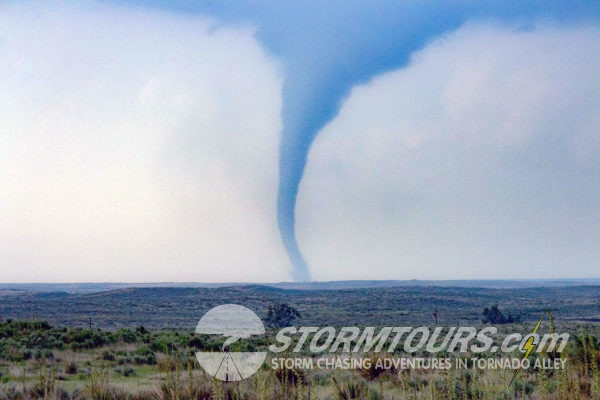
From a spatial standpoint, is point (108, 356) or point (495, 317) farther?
point (495, 317)

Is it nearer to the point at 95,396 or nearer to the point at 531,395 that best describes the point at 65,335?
the point at 95,396

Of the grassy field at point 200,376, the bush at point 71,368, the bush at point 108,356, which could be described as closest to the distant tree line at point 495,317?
the grassy field at point 200,376

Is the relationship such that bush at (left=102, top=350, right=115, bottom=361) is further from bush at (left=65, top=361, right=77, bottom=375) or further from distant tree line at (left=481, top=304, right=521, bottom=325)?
distant tree line at (left=481, top=304, right=521, bottom=325)

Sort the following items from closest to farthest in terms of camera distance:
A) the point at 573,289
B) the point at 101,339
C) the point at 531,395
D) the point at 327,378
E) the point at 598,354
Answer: the point at 531,395 < the point at 598,354 < the point at 327,378 < the point at 101,339 < the point at 573,289

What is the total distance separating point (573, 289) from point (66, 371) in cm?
15549

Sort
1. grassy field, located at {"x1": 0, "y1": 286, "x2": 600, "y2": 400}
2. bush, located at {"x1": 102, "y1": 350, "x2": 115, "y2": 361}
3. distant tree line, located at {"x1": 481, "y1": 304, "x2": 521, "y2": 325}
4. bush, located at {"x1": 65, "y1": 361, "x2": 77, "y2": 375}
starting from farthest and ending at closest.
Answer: distant tree line, located at {"x1": 481, "y1": 304, "x2": 521, "y2": 325}
bush, located at {"x1": 102, "y1": 350, "x2": 115, "y2": 361}
bush, located at {"x1": 65, "y1": 361, "x2": 77, "y2": 375}
grassy field, located at {"x1": 0, "y1": 286, "x2": 600, "y2": 400}

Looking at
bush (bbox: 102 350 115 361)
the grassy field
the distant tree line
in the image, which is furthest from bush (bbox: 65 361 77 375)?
the distant tree line

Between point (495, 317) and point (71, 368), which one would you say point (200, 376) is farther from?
point (495, 317)

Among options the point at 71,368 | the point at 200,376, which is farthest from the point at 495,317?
the point at 200,376

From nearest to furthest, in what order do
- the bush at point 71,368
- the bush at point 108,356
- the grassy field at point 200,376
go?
the grassy field at point 200,376, the bush at point 71,368, the bush at point 108,356

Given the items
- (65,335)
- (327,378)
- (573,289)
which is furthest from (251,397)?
(573,289)

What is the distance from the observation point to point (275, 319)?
47375 millimetres

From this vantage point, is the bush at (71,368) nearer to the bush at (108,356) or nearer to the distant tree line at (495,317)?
the bush at (108,356)

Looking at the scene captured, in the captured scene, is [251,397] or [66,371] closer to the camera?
[251,397]
